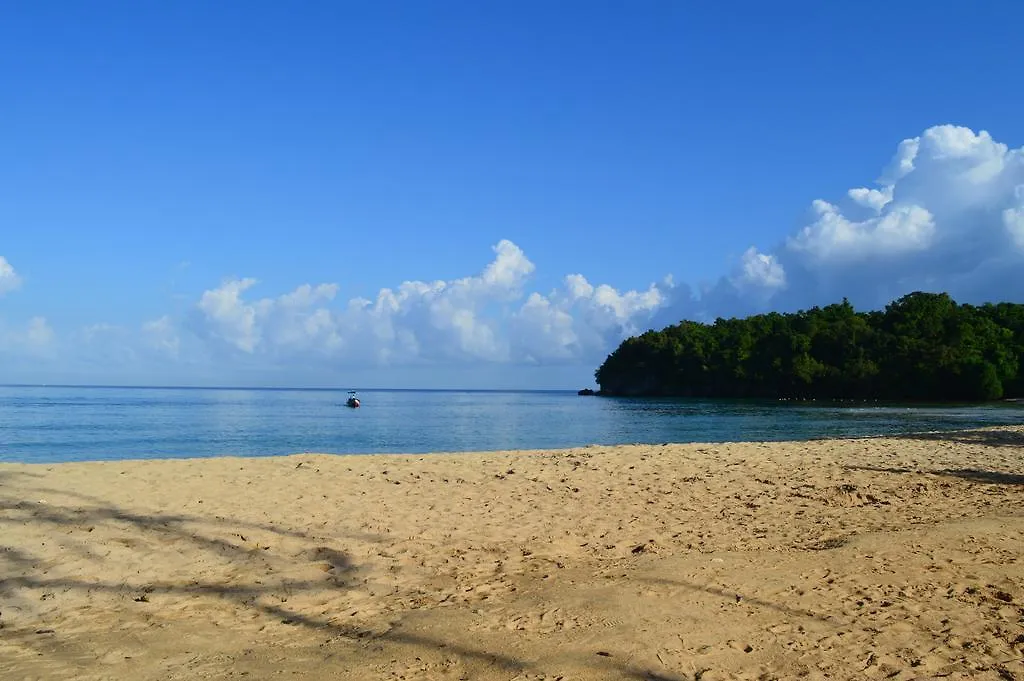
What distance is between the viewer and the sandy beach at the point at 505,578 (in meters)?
5.41

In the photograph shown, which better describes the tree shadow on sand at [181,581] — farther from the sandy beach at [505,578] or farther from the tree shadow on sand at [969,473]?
the tree shadow on sand at [969,473]

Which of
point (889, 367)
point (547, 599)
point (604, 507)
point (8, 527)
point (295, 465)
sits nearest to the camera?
point (547, 599)

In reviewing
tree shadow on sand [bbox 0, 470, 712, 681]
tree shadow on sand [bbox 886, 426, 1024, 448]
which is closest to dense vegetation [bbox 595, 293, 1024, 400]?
tree shadow on sand [bbox 886, 426, 1024, 448]

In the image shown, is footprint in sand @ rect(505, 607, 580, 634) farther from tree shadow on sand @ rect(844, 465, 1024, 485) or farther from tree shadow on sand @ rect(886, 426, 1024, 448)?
tree shadow on sand @ rect(886, 426, 1024, 448)

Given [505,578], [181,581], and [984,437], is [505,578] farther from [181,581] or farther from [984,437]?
[984,437]

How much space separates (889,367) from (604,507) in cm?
9381

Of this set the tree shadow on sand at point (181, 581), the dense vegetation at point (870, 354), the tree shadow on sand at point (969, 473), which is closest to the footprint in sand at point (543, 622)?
the tree shadow on sand at point (181, 581)

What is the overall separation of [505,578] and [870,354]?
9953 centimetres

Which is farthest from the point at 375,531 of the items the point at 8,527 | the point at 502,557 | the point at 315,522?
the point at 8,527

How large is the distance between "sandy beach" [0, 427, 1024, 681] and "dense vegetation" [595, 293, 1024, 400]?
8529 cm

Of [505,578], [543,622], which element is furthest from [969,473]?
[543,622]

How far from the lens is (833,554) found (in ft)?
25.3

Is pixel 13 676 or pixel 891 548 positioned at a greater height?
pixel 891 548

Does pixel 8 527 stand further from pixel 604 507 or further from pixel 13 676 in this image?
pixel 604 507
